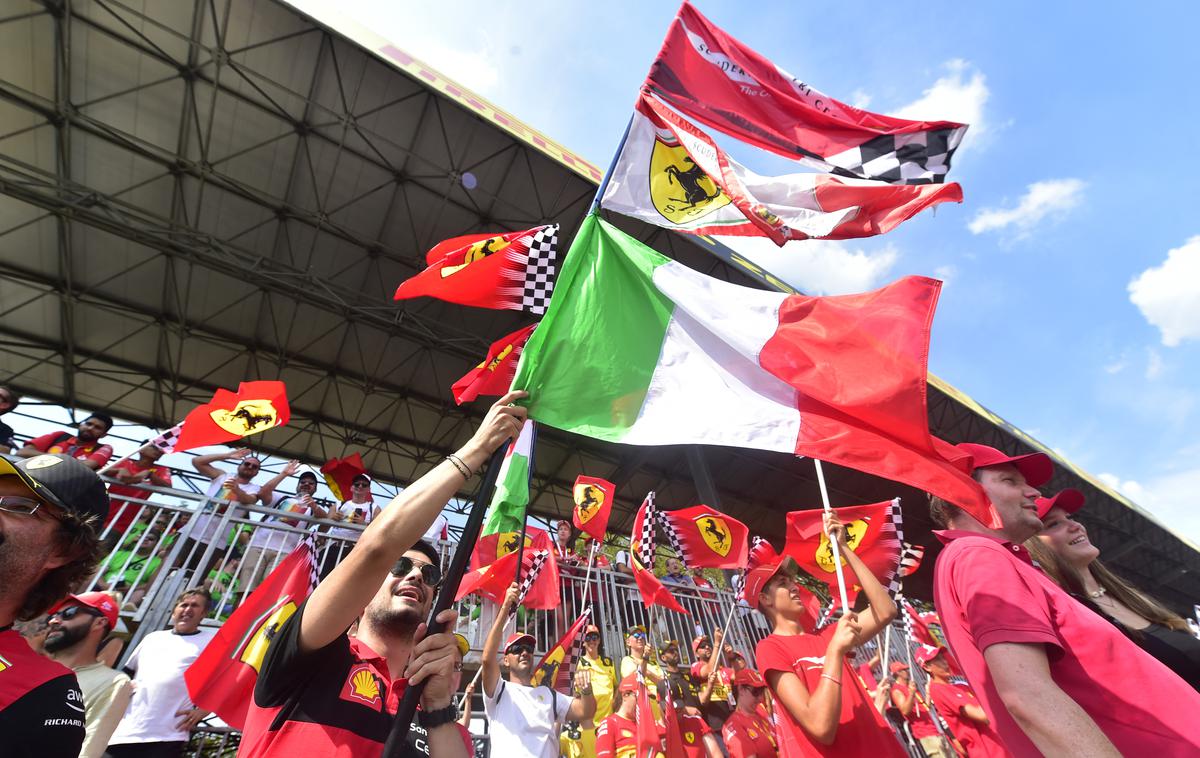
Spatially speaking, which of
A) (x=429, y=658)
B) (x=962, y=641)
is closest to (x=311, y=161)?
(x=429, y=658)

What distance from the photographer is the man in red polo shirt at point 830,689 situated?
7.15ft

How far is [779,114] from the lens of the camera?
10.6 feet

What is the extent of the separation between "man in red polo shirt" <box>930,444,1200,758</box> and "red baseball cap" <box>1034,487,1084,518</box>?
976 mm

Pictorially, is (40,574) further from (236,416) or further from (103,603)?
(236,416)

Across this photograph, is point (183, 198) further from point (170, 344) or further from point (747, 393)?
point (747, 393)

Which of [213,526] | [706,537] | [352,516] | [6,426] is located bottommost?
[213,526]

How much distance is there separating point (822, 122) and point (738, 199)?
1.06 m

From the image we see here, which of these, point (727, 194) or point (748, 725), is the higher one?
point (727, 194)

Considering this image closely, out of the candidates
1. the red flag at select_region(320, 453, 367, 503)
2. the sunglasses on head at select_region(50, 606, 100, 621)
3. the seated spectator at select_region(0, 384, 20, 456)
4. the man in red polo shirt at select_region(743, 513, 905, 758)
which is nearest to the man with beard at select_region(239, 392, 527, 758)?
the man in red polo shirt at select_region(743, 513, 905, 758)

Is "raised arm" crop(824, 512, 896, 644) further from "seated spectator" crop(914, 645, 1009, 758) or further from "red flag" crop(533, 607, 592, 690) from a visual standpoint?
"red flag" crop(533, 607, 592, 690)

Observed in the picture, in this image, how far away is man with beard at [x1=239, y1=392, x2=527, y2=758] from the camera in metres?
1.37

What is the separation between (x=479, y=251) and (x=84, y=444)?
626cm

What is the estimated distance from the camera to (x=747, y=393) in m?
2.40

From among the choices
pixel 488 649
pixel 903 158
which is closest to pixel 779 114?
pixel 903 158
